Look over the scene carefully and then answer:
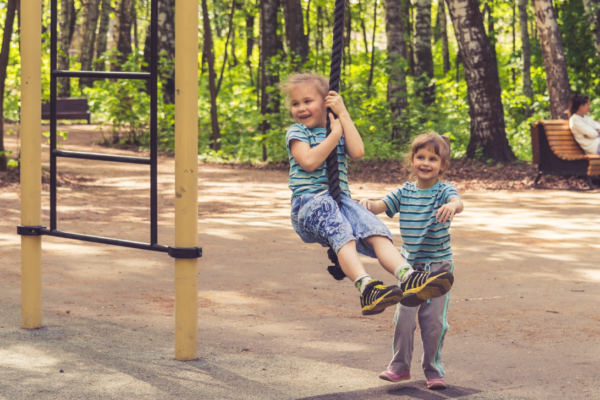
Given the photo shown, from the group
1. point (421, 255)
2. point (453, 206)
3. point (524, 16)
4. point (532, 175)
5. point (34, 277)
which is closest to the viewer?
point (453, 206)

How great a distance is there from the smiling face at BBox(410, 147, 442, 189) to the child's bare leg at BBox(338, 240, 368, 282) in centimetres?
49

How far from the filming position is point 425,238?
13.0 ft

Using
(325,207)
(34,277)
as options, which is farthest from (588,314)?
(34,277)

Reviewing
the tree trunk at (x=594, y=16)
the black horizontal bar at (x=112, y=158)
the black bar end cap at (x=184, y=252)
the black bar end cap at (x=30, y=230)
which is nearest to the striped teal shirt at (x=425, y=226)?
the black bar end cap at (x=184, y=252)

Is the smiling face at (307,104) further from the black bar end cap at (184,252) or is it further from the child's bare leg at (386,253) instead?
the black bar end cap at (184,252)

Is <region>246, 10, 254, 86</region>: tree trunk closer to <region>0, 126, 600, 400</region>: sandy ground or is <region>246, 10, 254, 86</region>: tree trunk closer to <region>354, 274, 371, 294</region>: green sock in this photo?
<region>0, 126, 600, 400</region>: sandy ground

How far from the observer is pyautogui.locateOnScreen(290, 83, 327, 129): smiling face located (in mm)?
4000

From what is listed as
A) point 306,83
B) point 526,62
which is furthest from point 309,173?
point 526,62

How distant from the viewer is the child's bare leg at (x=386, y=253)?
12.3ft

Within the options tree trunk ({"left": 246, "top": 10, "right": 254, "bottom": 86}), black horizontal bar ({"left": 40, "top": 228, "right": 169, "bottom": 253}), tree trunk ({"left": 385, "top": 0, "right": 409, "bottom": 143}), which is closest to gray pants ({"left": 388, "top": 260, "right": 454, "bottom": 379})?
black horizontal bar ({"left": 40, "top": 228, "right": 169, "bottom": 253})

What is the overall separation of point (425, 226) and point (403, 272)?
1.21ft

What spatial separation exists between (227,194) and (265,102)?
20.3 ft

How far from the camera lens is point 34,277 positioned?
5078 millimetres

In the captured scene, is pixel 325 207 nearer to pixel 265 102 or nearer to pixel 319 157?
pixel 319 157
